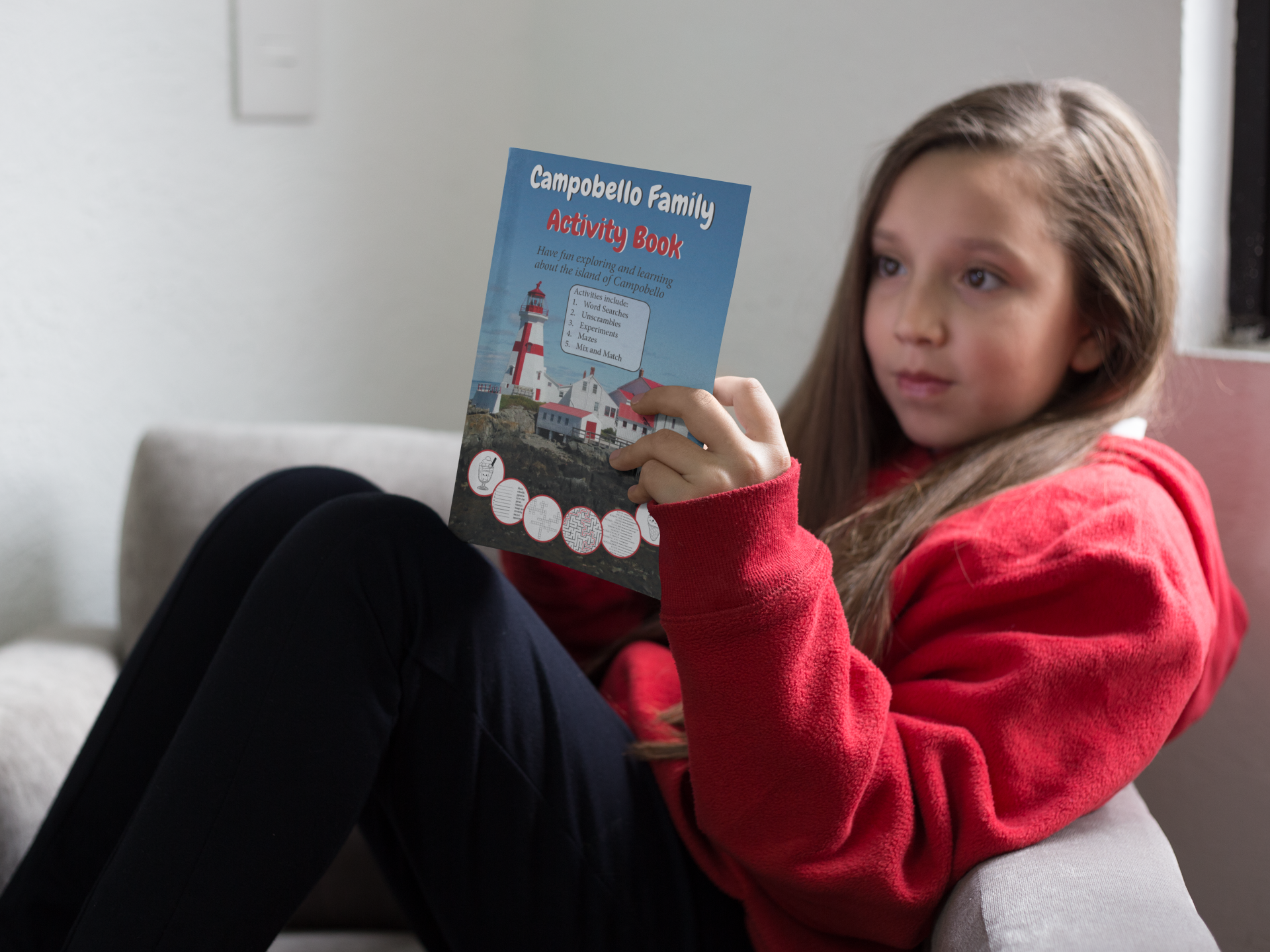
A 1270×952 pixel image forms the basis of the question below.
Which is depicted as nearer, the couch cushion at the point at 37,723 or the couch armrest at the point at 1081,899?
the couch armrest at the point at 1081,899

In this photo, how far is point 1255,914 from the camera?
955 mm

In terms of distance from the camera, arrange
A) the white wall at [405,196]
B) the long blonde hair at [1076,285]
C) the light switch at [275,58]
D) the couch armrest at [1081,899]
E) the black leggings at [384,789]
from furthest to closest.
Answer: the light switch at [275,58], the white wall at [405,196], the long blonde hair at [1076,285], the black leggings at [384,789], the couch armrest at [1081,899]

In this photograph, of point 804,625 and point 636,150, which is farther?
point 636,150

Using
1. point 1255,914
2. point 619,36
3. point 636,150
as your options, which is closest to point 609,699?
point 1255,914

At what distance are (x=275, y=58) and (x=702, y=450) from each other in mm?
978

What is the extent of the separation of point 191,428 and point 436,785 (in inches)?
24.9

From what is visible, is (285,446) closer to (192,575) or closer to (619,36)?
(192,575)

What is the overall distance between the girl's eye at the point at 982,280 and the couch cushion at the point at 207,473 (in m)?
0.54

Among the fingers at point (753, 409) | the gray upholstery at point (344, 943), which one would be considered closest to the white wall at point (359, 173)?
the gray upholstery at point (344, 943)

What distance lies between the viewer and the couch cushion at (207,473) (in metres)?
1.09

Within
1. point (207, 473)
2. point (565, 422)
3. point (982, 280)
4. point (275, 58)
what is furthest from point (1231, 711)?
point (275, 58)

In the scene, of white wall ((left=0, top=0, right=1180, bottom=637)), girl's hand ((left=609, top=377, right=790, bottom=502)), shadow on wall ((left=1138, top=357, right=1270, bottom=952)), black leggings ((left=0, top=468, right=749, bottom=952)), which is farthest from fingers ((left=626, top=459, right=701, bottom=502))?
white wall ((left=0, top=0, right=1180, bottom=637))

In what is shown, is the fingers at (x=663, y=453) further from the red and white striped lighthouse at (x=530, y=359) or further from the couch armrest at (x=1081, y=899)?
the couch armrest at (x=1081, y=899)

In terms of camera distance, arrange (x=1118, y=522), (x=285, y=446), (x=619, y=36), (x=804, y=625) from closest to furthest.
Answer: (x=804, y=625), (x=1118, y=522), (x=285, y=446), (x=619, y=36)
